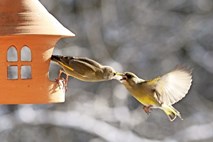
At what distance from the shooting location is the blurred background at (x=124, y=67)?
9172mm

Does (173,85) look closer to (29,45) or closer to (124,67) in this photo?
(29,45)

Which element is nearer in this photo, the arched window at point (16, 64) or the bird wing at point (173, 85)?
the arched window at point (16, 64)

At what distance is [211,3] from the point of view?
10383 mm

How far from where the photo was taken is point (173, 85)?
4.86m

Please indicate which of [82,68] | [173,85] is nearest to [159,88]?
[173,85]

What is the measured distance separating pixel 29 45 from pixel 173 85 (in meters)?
0.85

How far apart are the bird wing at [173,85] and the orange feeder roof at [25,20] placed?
0.64 meters

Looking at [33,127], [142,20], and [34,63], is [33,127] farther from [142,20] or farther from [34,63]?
[34,63]

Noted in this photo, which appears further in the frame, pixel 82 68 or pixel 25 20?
pixel 82 68

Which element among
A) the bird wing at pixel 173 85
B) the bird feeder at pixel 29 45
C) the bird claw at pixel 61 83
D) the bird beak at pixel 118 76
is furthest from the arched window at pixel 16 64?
the bird wing at pixel 173 85

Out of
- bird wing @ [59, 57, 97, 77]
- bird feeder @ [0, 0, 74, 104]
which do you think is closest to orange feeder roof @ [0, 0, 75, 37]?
bird feeder @ [0, 0, 74, 104]

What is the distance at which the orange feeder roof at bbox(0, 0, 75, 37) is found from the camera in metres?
4.39

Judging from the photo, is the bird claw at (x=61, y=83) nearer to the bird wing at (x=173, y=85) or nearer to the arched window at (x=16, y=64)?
the arched window at (x=16, y=64)

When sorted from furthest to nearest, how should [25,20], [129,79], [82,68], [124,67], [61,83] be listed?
[124,67] < [129,79] < [61,83] < [82,68] < [25,20]
